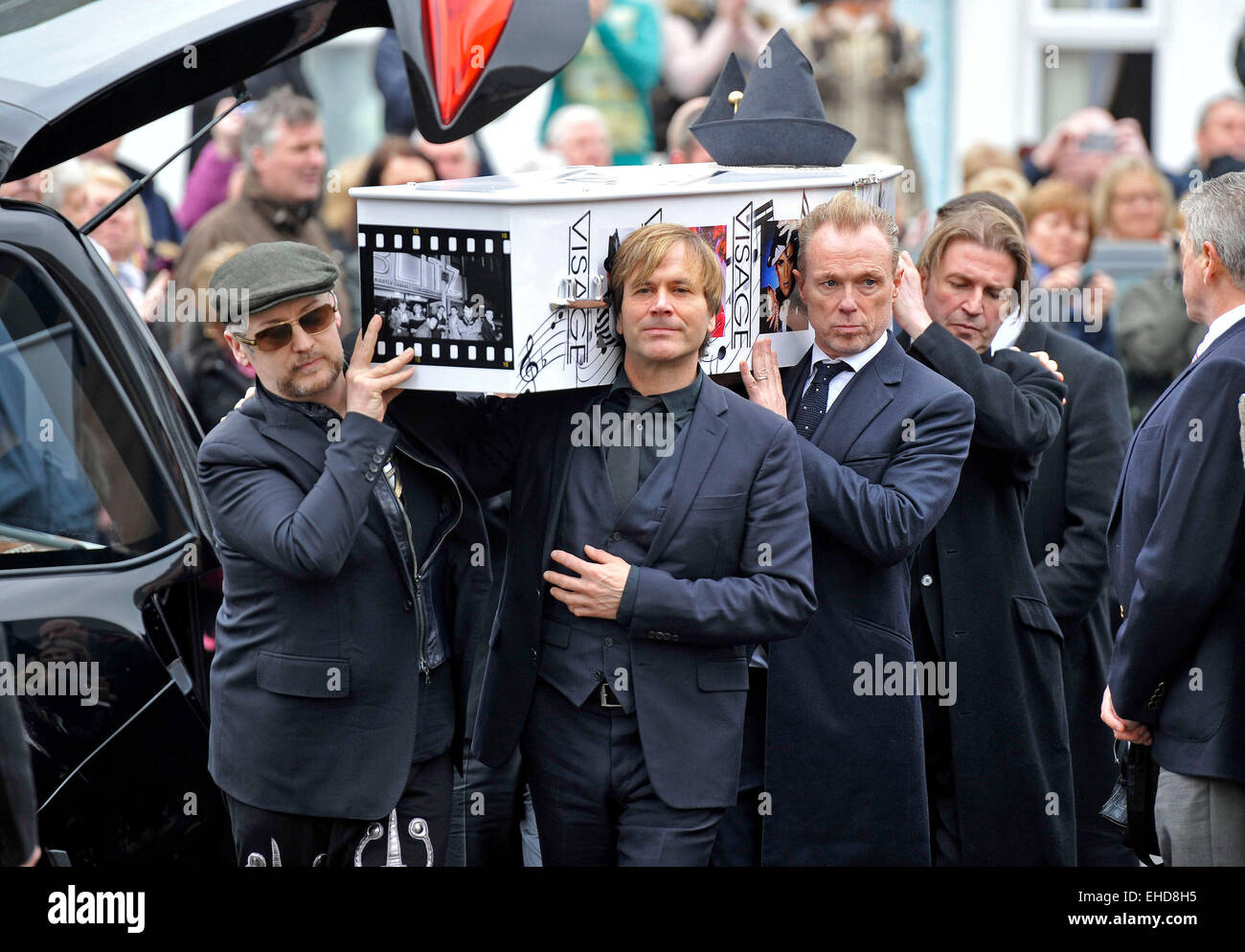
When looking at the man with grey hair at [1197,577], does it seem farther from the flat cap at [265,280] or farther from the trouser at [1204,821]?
the flat cap at [265,280]

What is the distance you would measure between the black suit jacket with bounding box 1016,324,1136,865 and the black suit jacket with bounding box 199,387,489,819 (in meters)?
2.07

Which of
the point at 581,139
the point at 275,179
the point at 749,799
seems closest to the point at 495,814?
the point at 749,799

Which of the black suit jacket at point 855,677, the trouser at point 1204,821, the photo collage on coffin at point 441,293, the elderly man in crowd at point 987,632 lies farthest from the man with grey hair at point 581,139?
the trouser at point 1204,821

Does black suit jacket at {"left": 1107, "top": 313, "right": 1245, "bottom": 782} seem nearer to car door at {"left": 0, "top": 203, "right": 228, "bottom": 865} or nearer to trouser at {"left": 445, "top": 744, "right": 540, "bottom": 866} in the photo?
trouser at {"left": 445, "top": 744, "right": 540, "bottom": 866}

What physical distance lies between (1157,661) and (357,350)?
6.05ft

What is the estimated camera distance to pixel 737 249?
12.5ft

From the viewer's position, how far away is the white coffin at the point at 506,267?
3.39m

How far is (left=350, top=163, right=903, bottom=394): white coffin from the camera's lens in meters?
3.39

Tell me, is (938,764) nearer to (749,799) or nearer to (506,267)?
(749,799)

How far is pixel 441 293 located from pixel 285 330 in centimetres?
34

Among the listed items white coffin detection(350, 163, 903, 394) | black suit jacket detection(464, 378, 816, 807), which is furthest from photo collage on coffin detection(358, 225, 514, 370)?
black suit jacket detection(464, 378, 816, 807)

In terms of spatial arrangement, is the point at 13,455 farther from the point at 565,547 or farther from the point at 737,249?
the point at 737,249

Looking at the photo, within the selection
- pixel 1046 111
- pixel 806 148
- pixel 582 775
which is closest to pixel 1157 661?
pixel 582 775

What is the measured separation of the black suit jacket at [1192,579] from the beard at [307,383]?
70.2 inches
